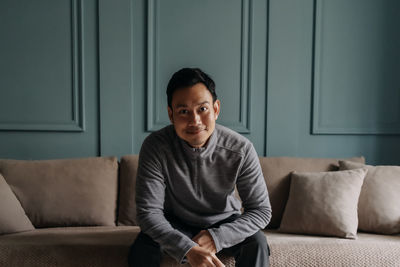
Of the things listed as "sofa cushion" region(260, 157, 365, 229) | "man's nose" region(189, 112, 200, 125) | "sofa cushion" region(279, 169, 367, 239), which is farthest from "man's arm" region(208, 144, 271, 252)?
"sofa cushion" region(260, 157, 365, 229)

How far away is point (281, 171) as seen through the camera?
2061 mm

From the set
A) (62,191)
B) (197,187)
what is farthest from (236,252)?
(62,191)

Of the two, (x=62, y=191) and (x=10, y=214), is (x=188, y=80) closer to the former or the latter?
(x=62, y=191)

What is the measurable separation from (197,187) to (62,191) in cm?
92

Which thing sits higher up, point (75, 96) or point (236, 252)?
point (75, 96)

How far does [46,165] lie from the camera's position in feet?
6.60

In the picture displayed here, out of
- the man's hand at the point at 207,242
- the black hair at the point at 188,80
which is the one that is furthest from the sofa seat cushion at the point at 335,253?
the black hair at the point at 188,80

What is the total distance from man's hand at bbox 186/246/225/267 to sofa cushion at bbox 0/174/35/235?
104 centimetres

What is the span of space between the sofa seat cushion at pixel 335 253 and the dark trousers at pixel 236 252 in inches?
8.8

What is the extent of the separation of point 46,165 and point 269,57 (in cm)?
158

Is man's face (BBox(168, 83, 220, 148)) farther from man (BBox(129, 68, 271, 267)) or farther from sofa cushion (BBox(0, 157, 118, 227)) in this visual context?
sofa cushion (BBox(0, 157, 118, 227))

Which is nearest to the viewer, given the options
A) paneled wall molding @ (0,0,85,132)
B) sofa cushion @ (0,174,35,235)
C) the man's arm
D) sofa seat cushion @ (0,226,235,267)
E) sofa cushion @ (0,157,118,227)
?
the man's arm

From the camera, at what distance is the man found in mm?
1316

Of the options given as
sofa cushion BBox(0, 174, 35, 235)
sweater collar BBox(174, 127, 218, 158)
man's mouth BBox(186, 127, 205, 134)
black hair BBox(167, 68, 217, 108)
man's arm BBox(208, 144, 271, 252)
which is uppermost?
black hair BBox(167, 68, 217, 108)
